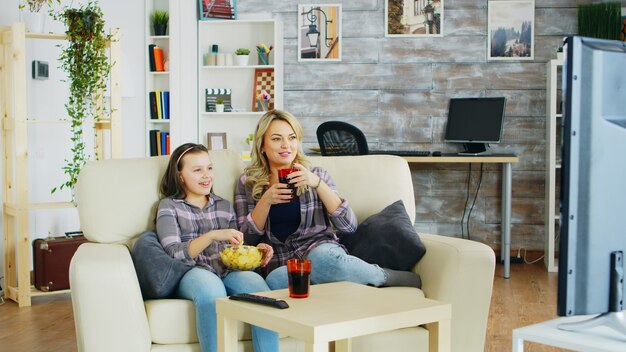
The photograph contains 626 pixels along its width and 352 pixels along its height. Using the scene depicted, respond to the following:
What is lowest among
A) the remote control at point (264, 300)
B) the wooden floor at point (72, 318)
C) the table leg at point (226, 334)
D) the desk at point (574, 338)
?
the wooden floor at point (72, 318)

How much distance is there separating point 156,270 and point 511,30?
4231 millimetres

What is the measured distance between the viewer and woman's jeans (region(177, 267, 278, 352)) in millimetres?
2439

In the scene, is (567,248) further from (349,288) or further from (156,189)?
(156,189)

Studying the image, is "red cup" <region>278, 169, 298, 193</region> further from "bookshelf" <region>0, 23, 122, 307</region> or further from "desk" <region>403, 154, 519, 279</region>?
"desk" <region>403, 154, 519, 279</region>

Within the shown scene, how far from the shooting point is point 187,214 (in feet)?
9.63

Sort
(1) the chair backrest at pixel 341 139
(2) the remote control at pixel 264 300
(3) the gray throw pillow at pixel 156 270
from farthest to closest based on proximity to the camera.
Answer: (1) the chair backrest at pixel 341 139 → (3) the gray throw pillow at pixel 156 270 → (2) the remote control at pixel 264 300

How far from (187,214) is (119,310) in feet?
1.85

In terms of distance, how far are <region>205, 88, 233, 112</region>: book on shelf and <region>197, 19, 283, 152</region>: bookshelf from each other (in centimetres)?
3

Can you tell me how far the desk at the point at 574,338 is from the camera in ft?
4.66

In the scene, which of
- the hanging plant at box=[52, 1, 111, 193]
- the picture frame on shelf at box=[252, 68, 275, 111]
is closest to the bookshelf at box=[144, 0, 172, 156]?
the picture frame on shelf at box=[252, 68, 275, 111]

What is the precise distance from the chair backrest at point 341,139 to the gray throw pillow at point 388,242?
2.36 metres

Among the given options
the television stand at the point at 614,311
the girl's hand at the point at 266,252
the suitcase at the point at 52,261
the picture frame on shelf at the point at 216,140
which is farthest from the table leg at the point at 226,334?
the picture frame on shelf at the point at 216,140

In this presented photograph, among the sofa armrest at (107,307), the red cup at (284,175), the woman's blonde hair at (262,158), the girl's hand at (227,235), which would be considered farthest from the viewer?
the woman's blonde hair at (262,158)

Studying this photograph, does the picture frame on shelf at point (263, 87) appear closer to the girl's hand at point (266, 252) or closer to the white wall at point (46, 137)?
the white wall at point (46, 137)
